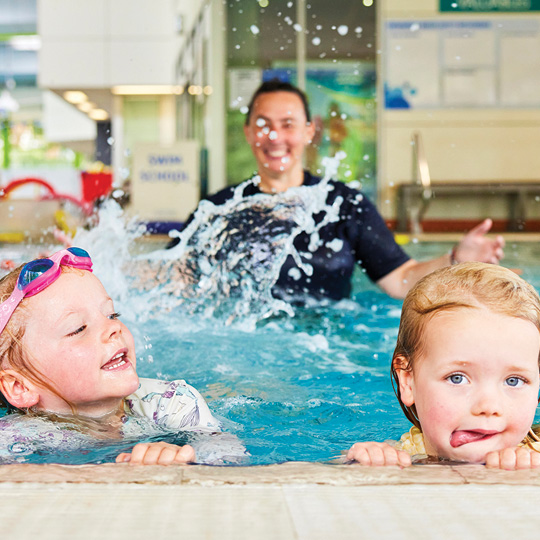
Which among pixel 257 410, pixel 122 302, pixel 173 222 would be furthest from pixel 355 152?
pixel 257 410

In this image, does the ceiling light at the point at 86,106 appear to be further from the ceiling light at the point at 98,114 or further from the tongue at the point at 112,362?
the tongue at the point at 112,362

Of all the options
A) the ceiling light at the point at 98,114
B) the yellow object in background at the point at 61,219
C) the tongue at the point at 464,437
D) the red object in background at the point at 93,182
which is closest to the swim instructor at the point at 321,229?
the tongue at the point at 464,437

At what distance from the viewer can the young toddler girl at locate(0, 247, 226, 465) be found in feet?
4.92

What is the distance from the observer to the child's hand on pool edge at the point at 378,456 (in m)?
1.16

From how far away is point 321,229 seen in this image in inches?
123

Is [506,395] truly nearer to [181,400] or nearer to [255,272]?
[181,400]

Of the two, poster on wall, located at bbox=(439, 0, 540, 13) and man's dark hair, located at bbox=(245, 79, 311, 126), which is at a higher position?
poster on wall, located at bbox=(439, 0, 540, 13)

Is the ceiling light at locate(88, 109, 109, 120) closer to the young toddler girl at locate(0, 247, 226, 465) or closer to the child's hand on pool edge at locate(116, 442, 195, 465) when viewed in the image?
the young toddler girl at locate(0, 247, 226, 465)

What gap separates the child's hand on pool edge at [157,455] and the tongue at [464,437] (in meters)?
0.46

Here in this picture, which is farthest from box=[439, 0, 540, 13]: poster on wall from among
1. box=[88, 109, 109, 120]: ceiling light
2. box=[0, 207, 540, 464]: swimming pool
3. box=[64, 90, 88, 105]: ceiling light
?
box=[88, 109, 109, 120]: ceiling light

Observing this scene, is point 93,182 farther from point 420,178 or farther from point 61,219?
point 420,178

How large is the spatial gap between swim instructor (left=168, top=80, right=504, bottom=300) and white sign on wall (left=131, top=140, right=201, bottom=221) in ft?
13.3

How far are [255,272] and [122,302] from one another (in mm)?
591

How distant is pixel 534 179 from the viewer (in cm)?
862
